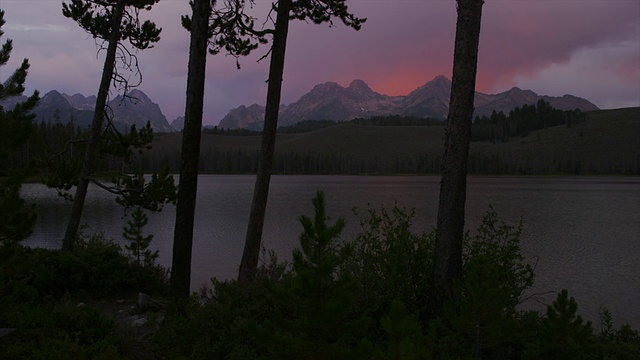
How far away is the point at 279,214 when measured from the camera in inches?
1355

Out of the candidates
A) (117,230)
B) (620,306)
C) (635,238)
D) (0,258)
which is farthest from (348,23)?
(635,238)

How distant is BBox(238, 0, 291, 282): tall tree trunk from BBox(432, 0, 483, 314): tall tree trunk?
4384 mm

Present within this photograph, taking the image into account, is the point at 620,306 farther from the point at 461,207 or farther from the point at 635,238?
the point at 635,238

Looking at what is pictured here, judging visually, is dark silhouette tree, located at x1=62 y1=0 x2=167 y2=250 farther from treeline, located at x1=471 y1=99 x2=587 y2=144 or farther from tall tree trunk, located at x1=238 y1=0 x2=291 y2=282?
treeline, located at x1=471 y1=99 x2=587 y2=144

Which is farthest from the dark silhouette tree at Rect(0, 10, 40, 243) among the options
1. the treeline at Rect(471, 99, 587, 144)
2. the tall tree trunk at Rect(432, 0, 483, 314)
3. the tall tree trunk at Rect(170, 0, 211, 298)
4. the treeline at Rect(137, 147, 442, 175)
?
the treeline at Rect(471, 99, 587, 144)

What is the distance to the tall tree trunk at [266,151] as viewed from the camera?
9445mm

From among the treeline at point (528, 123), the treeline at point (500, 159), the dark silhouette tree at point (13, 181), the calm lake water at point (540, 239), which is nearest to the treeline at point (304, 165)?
the treeline at point (500, 159)

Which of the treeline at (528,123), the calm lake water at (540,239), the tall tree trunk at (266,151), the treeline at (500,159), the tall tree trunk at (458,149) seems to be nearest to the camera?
the tall tree trunk at (458,149)

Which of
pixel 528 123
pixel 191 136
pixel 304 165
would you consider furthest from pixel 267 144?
pixel 528 123

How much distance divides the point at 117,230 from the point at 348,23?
2117cm

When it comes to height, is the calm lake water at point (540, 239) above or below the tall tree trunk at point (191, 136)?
below

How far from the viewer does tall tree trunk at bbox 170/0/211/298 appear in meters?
7.29

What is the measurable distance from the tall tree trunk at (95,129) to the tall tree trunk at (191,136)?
5.22m

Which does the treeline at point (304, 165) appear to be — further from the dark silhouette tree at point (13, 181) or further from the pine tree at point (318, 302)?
the pine tree at point (318, 302)
